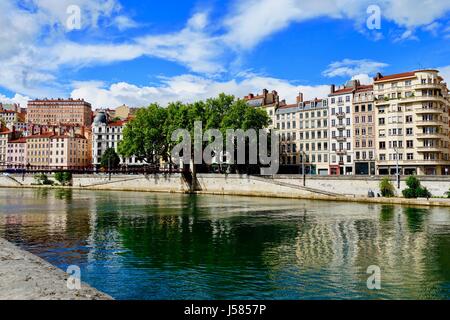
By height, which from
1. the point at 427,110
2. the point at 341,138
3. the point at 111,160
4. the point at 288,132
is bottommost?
the point at 111,160

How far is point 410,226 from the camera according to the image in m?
32.3

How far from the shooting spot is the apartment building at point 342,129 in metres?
78.1

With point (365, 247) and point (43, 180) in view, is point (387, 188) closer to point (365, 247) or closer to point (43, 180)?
point (365, 247)

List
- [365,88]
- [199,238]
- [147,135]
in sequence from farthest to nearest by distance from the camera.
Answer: [147,135] → [365,88] → [199,238]

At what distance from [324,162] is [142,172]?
32.4 meters

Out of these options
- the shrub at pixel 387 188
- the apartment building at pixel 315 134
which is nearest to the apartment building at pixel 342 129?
the apartment building at pixel 315 134

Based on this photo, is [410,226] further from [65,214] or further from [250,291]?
[65,214]

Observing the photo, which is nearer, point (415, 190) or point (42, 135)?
point (415, 190)

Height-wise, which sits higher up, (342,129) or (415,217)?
(342,129)

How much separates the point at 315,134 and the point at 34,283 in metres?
74.9

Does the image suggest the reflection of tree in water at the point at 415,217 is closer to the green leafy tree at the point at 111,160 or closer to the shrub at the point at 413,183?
the shrub at the point at 413,183

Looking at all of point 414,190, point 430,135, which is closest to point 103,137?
point 430,135

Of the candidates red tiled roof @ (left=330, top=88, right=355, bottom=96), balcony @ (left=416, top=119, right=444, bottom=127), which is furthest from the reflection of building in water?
red tiled roof @ (left=330, top=88, right=355, bottom=96)

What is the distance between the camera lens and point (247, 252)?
2284 cm
